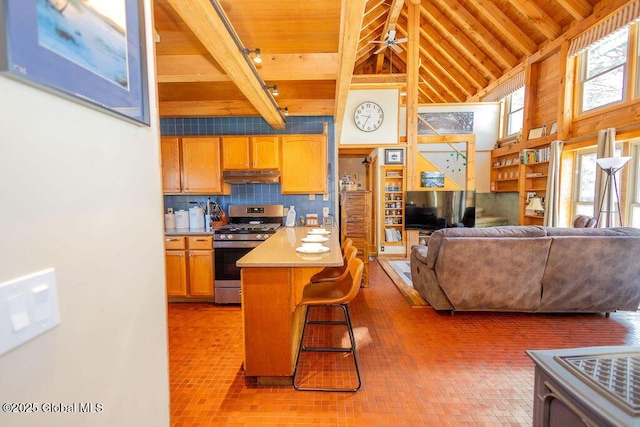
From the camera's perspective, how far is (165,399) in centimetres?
98

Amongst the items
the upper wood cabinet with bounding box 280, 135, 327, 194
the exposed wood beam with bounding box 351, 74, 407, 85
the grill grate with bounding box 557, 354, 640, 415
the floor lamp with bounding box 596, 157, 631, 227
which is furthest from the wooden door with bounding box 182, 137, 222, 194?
the exposed wood beam with bounding box 351, 74, 407, 85

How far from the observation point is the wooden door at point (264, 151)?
407cm

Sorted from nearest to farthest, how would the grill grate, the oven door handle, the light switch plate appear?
the light switch plate → the grill grate → the oven door handle

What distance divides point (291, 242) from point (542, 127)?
6.08 m

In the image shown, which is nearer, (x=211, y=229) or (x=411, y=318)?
(x=411, y=318)

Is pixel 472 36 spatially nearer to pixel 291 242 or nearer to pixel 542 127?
pixel 542 127

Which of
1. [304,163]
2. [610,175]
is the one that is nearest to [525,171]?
[610,175]

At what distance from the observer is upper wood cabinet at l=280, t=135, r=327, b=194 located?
161 inches

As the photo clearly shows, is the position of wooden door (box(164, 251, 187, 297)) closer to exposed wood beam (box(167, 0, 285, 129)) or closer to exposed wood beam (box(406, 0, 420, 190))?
exposed wood beam (box(167, 0, 285, 129))

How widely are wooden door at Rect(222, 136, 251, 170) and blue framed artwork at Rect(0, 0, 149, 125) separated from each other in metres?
3.25

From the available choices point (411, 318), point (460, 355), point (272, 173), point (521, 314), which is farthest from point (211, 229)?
point (521, 314)

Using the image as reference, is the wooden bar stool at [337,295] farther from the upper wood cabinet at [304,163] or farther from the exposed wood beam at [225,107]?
the exposed wood beam at [225,107]

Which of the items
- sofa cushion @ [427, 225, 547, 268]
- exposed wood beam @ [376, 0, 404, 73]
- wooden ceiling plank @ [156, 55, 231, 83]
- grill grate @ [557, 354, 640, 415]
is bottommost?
grill grate @ [557, 354, 640, 415]

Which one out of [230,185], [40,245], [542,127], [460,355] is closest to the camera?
[40,245]
